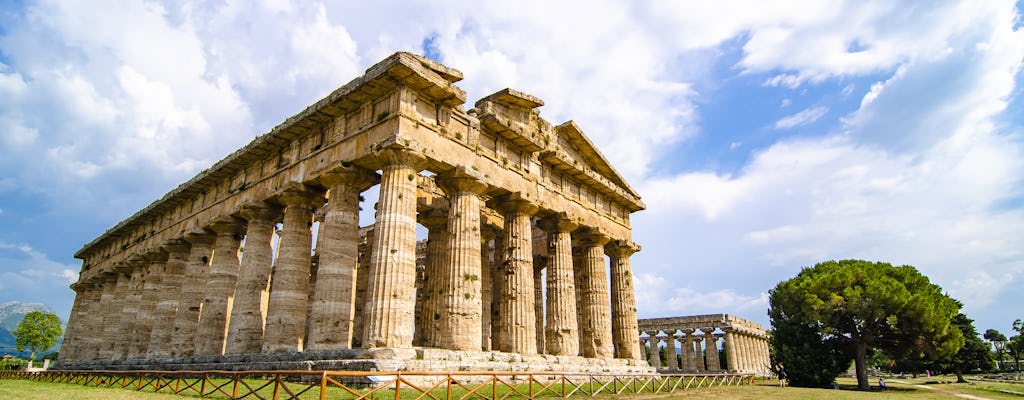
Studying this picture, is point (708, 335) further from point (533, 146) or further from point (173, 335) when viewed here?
point (173, 335)

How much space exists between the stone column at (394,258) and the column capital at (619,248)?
13476 mm

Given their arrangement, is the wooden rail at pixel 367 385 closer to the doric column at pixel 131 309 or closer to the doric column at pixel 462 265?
the doric column at pixel 462 265

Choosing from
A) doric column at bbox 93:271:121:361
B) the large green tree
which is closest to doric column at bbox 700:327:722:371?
the large green tree

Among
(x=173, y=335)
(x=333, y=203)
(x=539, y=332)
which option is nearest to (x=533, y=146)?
(x=333, y=203)

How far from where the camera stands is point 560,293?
2358 cm

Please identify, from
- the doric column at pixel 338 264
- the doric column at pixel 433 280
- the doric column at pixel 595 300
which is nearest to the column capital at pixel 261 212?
the doric column at pixel 338 264

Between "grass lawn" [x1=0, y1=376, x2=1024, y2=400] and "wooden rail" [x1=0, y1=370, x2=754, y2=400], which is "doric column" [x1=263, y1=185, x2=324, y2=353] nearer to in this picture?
"wooden rail" [x1=0, y1=370, x2=754, y2=400]

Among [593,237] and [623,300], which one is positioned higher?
[593,237]

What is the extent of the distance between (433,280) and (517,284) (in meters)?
3.09

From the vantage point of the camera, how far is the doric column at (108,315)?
32375mm

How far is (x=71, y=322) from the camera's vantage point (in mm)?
39906

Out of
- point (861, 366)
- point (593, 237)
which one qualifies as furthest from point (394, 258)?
point (861, 366)

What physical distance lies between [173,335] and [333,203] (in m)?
11.3

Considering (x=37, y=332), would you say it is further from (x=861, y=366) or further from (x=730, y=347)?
(x=861, y=366)
